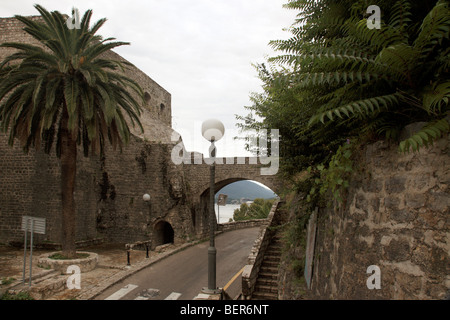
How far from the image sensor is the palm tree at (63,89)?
1076cm

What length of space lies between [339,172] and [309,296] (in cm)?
232

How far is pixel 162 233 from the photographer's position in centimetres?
1992

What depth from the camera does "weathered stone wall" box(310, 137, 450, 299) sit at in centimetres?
229

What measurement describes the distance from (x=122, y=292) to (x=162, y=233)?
33.7 ft

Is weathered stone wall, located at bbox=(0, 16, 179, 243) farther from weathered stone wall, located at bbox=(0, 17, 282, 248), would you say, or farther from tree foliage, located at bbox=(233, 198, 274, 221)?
tree foliage, located at bbox=(233, 198, 274, 221)

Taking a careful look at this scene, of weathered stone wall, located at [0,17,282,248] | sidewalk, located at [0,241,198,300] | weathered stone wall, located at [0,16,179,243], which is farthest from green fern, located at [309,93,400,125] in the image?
weathered stone wall, located at [0,16,179,243]

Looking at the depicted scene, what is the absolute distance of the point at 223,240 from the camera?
789 inches

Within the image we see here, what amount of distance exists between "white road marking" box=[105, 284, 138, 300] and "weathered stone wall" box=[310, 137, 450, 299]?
7.70 m

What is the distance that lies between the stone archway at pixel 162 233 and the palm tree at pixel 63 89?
7196 mm

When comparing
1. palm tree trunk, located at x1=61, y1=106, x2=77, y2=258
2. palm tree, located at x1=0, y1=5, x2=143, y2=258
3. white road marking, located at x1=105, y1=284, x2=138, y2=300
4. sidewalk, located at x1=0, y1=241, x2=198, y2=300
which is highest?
palm tree, located at x1=0, y1=5, x2=143, y2=258

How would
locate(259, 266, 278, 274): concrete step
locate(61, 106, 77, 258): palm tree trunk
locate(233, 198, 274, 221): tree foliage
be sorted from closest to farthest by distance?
locate(259, 266, 278, 274): concrete step, locate(61, 106, 77, 258): palm tree trunk, locate(233, 198, 274, 221): tree foliage

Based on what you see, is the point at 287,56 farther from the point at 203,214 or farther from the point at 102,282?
the point at 203,214

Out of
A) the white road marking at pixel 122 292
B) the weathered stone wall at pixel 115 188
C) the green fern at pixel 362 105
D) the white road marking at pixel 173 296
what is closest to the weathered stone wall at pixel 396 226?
the green fern at pixel 362 105

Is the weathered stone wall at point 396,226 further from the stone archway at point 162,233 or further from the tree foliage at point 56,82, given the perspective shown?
the stone archway at point 162,233
